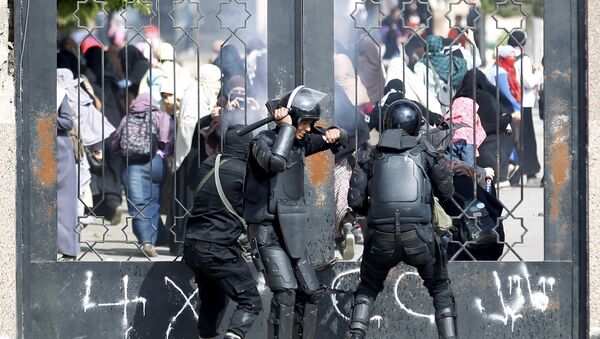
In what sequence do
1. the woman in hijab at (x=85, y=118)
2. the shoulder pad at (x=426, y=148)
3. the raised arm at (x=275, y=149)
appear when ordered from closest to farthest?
the raised arm at (x=275, y=149)
the shoulder pad at (x=426, y=148)
the woman in hijab at (x=85, y=118)

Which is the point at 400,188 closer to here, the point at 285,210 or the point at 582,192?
the point at 285,210

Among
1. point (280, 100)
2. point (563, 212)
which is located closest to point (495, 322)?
point (563, 212)

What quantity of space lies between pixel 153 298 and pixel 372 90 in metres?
1.88

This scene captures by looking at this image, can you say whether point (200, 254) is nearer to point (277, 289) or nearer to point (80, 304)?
point (277, 289)

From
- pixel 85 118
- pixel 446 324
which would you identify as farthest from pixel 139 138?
pixel 446 324

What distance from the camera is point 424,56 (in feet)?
26.9

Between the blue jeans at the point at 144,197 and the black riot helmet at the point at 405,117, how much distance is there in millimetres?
1639

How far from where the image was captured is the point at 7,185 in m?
7.67

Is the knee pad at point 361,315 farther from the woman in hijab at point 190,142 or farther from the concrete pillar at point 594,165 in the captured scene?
the concrete pillar at point 594,165

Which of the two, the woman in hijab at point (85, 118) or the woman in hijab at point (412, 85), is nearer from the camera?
the woman in hijab at point (412, 85)

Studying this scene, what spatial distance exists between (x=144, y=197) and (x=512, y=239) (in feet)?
8.64

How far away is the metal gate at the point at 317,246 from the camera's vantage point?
7.84m

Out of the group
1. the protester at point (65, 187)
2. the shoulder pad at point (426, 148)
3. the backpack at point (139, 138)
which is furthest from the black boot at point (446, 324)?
the backpack at point (139, 138)

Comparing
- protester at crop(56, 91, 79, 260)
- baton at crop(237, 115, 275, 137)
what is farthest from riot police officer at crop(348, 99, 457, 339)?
protester at crop(56, 91, 79, 260)
